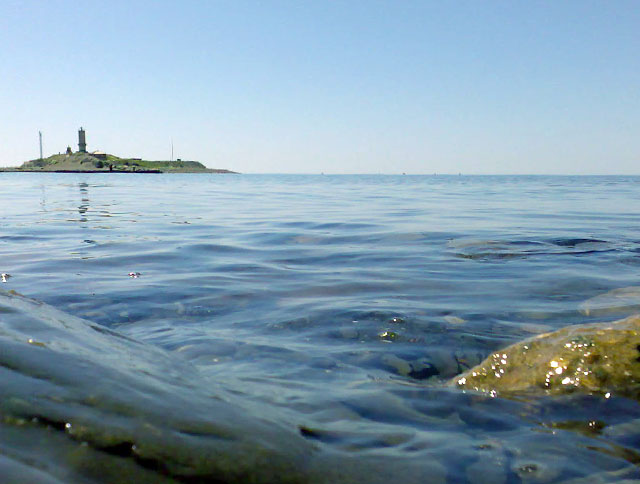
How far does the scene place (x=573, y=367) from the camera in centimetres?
344

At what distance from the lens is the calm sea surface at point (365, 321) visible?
2.56m

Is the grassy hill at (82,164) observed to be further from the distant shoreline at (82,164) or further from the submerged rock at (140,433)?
the submerged rock at (140,433)

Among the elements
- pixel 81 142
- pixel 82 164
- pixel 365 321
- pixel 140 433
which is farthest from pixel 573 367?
pixel 81 142

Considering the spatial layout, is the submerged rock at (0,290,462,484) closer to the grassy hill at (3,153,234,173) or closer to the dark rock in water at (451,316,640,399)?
the dark rock in water at (451,316,640,399)

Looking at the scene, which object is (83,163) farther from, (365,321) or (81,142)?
(365,321)

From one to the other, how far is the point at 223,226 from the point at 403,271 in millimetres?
7181

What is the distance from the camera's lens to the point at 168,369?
3.11 metres

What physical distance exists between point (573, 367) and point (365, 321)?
199 cm

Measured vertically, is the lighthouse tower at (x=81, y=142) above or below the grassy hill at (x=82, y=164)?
above

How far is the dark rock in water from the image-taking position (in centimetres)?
333

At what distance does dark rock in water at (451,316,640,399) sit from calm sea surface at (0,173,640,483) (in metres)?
0.14

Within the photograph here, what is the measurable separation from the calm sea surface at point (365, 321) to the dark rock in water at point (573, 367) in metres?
0.14

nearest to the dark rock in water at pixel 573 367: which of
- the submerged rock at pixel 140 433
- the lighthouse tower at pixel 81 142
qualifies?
the submerged rock at pixel 140 433

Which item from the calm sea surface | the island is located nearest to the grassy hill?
the island
